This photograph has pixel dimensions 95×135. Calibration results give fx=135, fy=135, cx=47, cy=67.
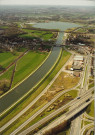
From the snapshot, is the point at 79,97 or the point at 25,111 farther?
the point at 79,97

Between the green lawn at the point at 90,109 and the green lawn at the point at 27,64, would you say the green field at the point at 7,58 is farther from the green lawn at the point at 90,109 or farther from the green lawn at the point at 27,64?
the green lawn at the point at 90,109

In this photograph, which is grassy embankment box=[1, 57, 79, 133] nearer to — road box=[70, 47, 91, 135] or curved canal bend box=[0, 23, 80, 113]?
road box=[70, 47, 91, 135]

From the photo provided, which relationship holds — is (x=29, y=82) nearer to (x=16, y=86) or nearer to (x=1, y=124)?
(x=16, y=86)

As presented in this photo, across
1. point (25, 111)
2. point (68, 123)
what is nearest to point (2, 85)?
point (25, 111)

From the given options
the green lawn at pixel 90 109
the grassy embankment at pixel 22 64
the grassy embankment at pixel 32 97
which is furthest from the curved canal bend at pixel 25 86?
the green lawn at pixel 90 109

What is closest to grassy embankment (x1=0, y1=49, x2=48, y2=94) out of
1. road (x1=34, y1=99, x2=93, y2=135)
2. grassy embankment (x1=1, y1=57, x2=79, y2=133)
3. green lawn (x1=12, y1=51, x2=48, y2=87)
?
green lawn (x1=12, y1=51, x2=48, y2=87)
